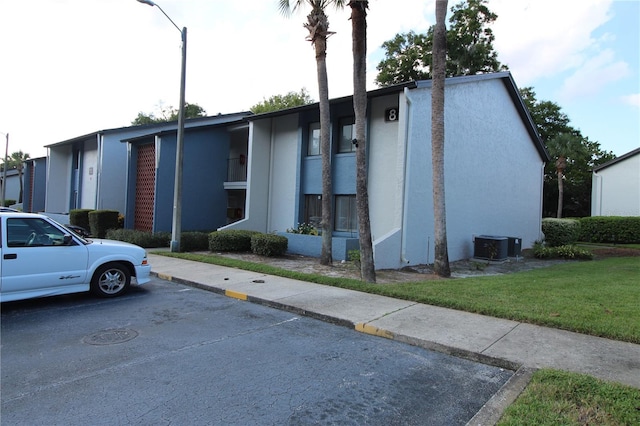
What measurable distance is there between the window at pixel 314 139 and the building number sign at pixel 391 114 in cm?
339

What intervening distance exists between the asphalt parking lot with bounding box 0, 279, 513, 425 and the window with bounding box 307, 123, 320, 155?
35.8 feet

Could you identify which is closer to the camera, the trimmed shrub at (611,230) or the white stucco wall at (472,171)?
the white stucco wall at (472,171)

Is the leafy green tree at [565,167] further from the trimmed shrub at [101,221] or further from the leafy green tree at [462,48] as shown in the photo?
the trimmed shrub at [101,221]

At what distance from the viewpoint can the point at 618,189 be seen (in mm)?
29734

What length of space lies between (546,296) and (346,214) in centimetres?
858

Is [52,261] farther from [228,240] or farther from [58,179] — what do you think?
[58,179]

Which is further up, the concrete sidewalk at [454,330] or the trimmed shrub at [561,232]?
the trimmed shrub at [561,232]

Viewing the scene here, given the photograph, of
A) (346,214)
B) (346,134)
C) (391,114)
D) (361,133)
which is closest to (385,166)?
(391,114)

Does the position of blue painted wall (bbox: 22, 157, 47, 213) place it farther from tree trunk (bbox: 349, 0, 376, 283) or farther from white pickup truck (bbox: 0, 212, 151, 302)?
tree trunk (bbox: 349, 0, 376, 283)

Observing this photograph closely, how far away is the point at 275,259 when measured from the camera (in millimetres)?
13477

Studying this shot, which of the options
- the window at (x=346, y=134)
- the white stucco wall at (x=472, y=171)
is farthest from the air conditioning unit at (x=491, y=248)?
the window at (x=346, y=134)

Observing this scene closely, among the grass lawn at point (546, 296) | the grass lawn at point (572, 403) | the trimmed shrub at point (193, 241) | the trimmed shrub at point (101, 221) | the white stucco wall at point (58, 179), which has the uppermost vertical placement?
the white stucco wall at point (58, 179)

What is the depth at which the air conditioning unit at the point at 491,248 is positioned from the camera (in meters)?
15.1

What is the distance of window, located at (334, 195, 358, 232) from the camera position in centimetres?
1520
